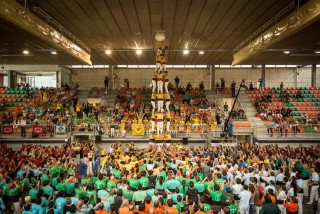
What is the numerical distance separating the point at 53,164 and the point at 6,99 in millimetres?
Answer: 17212

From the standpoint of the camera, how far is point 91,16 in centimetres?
1412

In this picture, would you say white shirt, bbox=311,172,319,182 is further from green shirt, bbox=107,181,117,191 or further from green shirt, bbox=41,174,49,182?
green shirt, bbox=41,174,49,182

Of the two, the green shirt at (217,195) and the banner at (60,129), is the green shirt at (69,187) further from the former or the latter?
the banner at (60,129)

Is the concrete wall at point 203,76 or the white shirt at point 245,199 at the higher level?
the concrete wall at point 203,76

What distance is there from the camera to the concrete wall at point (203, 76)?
124 ft

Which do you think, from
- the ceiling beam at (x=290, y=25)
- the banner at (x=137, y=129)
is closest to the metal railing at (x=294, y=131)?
the ceiling beam at (x=290, y=25)

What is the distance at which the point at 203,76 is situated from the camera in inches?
1494

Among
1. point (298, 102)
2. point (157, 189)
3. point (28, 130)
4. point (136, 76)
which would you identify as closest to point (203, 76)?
point (136, 76)

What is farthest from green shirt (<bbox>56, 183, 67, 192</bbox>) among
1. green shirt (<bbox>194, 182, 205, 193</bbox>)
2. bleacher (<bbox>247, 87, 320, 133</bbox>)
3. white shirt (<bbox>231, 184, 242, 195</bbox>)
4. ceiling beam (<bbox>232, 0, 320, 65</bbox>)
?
bleacher (<bbox>247, 87, 320, 133</bbox>)

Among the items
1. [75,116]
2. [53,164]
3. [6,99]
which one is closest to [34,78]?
[6,99]

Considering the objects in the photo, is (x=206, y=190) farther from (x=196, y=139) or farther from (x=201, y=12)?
(x=196, y=139)

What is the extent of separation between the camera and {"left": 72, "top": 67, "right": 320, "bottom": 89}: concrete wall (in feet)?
124

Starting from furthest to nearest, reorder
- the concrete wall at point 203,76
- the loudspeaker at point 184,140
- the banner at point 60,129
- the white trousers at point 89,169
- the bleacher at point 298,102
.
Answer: the concrete wall at point 203,76 → the bleacher at point 298,102 → the loudspeaker at point 184,140 → the banner at point 60,129 → the white trousers at point 89,169

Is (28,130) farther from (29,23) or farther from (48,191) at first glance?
(48,191)
